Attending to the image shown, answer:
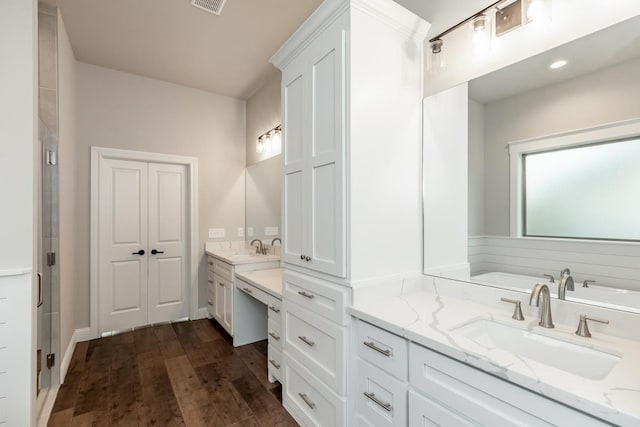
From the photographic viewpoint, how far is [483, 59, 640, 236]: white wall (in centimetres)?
120

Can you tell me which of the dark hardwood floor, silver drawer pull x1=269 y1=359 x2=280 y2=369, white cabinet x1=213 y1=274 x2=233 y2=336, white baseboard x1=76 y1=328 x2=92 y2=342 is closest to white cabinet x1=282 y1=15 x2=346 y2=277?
silver drawer pull x1=269 y1=359 x2=280 y2=369

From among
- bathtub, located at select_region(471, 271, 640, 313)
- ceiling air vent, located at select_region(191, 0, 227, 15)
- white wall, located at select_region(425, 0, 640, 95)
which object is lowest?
bathtub, located at select_region(471, 271, 640, 313)

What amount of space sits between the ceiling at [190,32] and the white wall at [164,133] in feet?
0.74

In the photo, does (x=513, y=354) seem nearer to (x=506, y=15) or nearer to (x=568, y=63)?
(x=568, y=63)

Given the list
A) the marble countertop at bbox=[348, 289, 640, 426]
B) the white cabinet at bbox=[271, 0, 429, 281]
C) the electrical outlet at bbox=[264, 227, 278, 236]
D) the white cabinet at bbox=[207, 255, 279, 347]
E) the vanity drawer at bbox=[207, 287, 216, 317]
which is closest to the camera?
the marble countertop at bbox=[348, 289, 640, 426]

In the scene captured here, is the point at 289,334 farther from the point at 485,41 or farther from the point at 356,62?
the point at 485,41

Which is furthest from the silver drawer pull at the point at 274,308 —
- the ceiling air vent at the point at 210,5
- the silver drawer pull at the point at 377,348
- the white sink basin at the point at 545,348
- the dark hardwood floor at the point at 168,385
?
the ceiling air vent at the point at 210,5

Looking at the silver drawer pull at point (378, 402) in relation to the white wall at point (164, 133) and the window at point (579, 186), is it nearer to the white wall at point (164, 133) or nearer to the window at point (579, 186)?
the window at point (579, 186)

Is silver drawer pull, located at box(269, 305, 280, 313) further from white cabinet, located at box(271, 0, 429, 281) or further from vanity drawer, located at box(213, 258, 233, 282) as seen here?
vanity drawer, located at box(213, 258, 233, 282)

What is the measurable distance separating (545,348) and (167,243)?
382 centimetres

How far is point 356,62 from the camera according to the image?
1.53 metres

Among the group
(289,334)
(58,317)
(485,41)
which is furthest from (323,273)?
(58,317)

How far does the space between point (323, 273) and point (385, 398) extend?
0.66 metres

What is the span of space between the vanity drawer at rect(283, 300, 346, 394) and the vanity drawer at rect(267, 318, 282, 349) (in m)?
0.17
